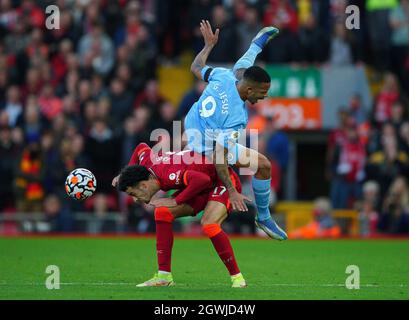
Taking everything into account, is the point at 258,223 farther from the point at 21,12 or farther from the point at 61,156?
the point at 21,12

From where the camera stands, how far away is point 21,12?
81.3 ft

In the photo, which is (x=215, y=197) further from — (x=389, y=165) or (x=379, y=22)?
(x=379, y=22)

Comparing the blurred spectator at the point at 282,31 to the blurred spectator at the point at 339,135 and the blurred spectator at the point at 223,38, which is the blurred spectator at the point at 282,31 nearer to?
the blurred spectator at the point at 223,38

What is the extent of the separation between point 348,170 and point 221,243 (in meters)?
9.77

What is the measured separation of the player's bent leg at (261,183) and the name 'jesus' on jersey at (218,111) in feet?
1.08

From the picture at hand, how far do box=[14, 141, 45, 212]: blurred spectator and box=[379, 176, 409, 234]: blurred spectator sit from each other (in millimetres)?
6437

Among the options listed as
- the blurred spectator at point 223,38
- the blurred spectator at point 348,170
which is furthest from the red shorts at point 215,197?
the blurred spectator at point 223,38

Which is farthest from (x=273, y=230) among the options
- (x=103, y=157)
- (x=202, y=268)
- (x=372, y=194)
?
(x=103, y=157)

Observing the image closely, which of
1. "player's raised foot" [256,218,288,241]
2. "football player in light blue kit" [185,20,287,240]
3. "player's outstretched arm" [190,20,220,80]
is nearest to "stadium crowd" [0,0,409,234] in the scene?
"player's raised foot" [256,218,288,241]

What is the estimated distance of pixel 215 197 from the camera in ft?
40.0

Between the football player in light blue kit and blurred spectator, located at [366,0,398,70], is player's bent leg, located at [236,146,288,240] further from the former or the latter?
blurred spectator, located at [366,0,398,70]

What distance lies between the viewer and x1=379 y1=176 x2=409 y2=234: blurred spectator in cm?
2045

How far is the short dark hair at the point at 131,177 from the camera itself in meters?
11.8

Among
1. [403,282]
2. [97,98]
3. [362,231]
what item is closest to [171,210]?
[403,282]
